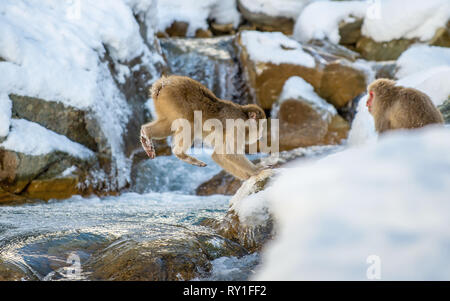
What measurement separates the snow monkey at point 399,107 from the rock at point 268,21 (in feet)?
35.6

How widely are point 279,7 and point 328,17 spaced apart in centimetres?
212

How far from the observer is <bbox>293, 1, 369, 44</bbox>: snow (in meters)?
12.0

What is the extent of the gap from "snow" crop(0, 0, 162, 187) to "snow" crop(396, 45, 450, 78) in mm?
5508

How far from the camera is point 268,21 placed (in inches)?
553

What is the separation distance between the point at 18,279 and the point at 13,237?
749 millimetres

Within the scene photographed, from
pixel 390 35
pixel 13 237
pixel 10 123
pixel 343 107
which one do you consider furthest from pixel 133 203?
pixel 390 35

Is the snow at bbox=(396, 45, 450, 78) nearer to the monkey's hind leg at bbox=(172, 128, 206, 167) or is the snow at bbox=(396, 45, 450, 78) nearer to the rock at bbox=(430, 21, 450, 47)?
the rock at bbox=(430, 21, 450, 47)

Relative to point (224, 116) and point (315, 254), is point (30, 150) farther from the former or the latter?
point (315, 254)

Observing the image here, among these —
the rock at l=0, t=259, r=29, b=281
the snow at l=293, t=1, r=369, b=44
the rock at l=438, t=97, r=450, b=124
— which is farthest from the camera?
the snow at l=293, t=1, r=369, b=44

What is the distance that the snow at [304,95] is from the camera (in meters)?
9.44

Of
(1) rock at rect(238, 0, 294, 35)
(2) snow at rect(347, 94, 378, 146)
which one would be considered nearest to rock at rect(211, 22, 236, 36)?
(1) rock at rect(238, 0, 294, 35)

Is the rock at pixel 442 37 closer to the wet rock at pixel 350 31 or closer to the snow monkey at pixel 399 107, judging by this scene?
the wet rock at pixel 350 31
